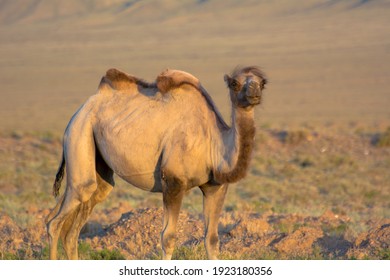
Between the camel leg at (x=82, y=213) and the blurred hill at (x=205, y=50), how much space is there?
31.9m

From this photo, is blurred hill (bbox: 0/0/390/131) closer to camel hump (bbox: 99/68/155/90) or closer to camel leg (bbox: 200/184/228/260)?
camel hump (bbox: 99/68/155/90)

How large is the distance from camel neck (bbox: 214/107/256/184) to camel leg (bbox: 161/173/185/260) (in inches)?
15.7

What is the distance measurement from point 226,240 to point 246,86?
320 centimetres

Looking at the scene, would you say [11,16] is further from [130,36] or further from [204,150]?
[204,150]

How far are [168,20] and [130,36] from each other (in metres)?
12.7

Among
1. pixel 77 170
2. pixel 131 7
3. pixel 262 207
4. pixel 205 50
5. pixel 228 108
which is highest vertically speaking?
pixel 77 170

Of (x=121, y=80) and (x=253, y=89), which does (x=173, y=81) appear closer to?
(x=121, y=80)

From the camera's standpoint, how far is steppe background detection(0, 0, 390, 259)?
11.1 m

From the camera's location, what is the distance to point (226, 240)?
11008mm

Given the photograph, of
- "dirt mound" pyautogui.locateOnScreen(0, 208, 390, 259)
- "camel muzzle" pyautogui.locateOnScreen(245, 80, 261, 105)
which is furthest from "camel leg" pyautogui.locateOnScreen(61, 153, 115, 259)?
"camel muzzle" pyautogui.locateOnScreen(245, 80, 261, 105)

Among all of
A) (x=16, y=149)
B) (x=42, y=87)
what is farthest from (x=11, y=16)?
(x=16, y=149)

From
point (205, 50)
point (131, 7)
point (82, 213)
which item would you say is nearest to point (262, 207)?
point (82, 213)

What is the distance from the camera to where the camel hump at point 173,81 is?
885 centimetres

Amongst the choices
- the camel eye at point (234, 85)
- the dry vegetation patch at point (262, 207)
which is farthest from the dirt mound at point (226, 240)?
the camel eye at point (234, 85)
